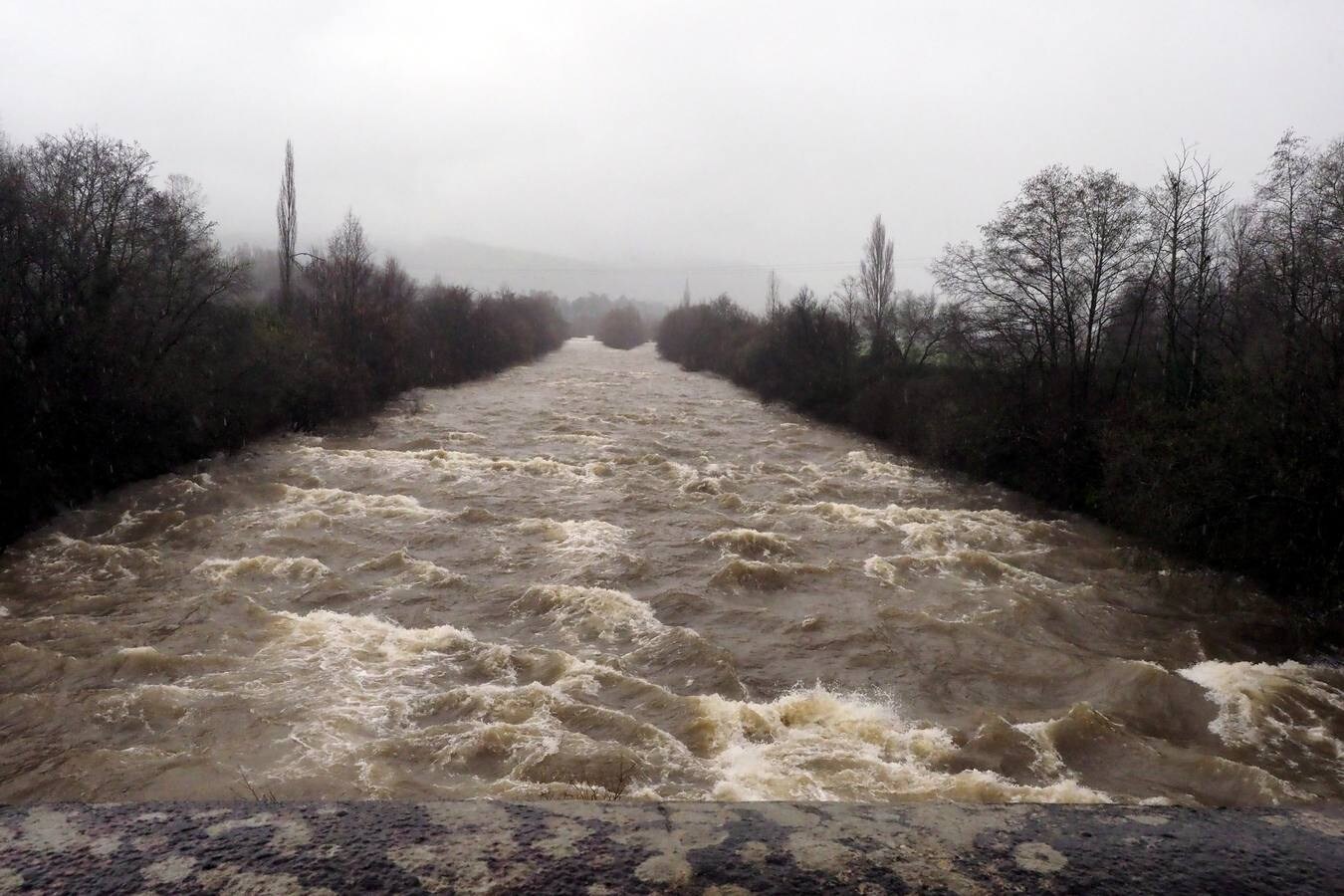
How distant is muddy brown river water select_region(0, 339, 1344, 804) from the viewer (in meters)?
7.05

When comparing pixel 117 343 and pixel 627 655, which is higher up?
pixel 117 343

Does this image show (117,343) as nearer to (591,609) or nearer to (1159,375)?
(591,609)

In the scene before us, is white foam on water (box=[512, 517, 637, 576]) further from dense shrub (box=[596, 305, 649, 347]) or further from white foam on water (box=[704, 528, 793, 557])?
dense shrub (box=[596, 305, 649, 347])

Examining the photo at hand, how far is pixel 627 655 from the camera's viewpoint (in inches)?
374

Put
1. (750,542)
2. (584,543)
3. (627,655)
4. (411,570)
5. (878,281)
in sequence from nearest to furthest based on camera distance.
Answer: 1. (627,655)
2. (411,570)
3. (584,543)
4. (750,542)
5. (878,281)

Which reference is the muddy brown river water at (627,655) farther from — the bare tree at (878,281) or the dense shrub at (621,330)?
the dense shrub at (621,330)

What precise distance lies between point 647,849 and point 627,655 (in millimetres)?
8053

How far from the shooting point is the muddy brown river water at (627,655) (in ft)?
23.1

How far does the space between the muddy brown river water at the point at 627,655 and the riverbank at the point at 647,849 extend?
4.97 meters

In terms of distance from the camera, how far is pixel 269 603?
10719mm

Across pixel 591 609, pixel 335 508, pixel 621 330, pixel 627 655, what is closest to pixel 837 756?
pixel 627 655

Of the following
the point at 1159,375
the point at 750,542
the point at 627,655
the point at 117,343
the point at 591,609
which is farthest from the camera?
the point at 1159,375

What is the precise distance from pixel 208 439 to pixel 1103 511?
69.6 feet

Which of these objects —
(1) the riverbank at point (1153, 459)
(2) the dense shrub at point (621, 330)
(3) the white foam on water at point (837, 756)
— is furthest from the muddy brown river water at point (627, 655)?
(2) the dense shrub at point (621, 330)
